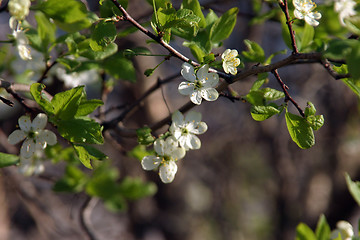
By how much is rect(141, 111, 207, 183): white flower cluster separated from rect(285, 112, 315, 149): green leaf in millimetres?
249

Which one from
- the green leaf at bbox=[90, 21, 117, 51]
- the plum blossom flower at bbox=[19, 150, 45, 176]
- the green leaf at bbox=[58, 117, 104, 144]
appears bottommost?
the plum blossom flower at bbox=[19, 150, 45, 176]

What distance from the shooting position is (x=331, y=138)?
3232 millimetres

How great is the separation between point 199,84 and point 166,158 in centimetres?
25

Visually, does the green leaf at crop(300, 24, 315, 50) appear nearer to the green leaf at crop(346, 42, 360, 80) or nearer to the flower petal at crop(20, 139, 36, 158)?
the green leaf at crop(346, 42, 360, 80)

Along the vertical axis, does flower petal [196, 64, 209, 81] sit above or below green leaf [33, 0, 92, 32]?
below

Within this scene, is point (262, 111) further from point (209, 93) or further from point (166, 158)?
point (166, 158)

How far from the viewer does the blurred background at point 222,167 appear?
7.69 ft

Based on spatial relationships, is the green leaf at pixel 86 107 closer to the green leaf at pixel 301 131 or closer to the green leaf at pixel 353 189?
the green leaf at pixel 301 131

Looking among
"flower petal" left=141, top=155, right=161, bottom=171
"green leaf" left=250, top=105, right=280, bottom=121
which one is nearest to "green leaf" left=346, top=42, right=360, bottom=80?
"green leaf" left=250, top=105, right=280, bottom=121

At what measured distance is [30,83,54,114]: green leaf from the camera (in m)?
0.88

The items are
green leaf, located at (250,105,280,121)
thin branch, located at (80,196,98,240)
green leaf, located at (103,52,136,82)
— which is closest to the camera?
green leaf, located at (250,105,280,121)

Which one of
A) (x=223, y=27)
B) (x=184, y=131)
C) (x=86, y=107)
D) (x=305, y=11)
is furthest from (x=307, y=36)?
(x=86, y=107)

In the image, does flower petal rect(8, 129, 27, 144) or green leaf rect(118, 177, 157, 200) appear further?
green leaf rect(118, 177, 157, 200)

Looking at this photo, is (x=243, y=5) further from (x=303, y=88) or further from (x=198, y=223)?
(x=198, y=223)
